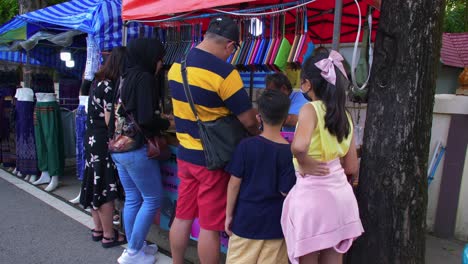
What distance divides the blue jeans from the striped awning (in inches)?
362

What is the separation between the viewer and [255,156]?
6.87 ft

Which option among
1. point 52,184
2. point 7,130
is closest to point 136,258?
point 52,184

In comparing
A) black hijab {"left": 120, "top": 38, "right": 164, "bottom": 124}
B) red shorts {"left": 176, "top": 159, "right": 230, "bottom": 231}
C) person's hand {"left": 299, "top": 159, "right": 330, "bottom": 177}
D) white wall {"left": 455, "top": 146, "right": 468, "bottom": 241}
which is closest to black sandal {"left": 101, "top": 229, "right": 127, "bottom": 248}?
black hijab {"left": 120, "top": 38, "right": 164, "bottom": 124}

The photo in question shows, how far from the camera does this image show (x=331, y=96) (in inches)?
76.2

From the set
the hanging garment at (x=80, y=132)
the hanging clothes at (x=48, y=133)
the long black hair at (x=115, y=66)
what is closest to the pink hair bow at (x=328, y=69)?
the long black hair at (x=115, y=66)

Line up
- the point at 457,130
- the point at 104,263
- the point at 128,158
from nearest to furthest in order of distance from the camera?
the point at 128,158 < the point at 104,263 < the point at 457,130

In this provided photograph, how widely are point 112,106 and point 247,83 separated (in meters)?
2.22

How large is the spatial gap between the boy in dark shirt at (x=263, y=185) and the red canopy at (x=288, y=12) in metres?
1.14

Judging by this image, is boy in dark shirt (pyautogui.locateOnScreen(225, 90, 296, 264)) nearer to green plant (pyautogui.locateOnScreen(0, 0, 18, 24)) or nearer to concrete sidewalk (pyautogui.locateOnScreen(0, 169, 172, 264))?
concrete sidewalk (pyautogui.locateOnScreen(0, 169, 172, 264))

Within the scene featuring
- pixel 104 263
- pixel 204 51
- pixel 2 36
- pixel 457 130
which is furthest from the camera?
pixel 2 36

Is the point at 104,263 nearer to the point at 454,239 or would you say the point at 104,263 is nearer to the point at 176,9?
the point at 176,9

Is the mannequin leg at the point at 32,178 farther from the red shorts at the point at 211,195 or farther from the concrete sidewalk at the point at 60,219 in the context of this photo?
the red shorts at the point at 211,195

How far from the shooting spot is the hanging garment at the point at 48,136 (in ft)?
17.7

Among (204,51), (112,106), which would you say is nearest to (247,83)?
(112,106)
